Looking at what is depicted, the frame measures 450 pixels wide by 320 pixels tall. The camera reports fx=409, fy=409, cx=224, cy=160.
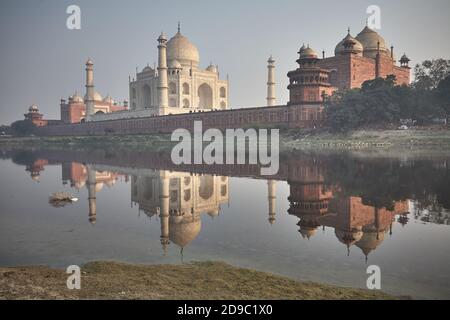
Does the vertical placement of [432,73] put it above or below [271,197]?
above

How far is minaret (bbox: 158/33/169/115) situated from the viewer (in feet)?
187

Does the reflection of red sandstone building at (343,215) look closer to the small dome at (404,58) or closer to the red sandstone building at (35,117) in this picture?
the small dome at (404,58)

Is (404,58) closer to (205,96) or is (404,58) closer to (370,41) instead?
(370,41)

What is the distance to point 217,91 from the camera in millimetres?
68000

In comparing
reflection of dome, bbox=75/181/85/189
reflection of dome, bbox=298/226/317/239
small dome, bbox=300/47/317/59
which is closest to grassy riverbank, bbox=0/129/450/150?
small dome, bbox=300/47/317/59

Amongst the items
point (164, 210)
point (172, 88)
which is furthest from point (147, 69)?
point (164, 210)

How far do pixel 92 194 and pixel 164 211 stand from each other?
4864mm

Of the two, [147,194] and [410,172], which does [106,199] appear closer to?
[147,194]

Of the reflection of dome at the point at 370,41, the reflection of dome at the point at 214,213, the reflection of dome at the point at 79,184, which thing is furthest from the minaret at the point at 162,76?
the reflection of dome at the point at 214,213

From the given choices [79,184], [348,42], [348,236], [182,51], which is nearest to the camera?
[348,236]

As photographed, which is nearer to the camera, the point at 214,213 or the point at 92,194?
the point at 214,213

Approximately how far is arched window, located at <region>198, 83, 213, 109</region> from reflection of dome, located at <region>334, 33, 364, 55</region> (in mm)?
23695

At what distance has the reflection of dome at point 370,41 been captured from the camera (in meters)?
51.5

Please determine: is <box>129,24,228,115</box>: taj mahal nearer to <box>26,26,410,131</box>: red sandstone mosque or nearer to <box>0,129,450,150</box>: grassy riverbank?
<box>26,26,410,131</box>: red sandstone mosque
